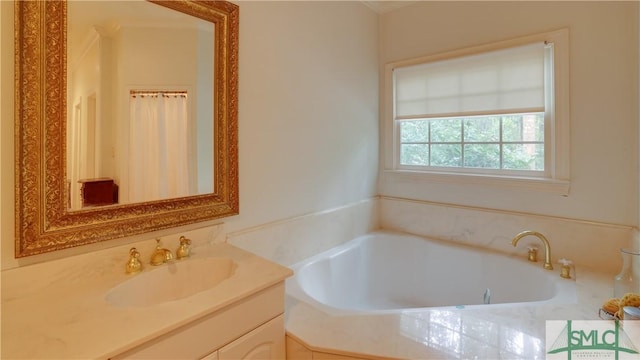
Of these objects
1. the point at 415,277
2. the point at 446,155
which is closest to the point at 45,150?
the point at 415,277

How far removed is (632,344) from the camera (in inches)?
42.5

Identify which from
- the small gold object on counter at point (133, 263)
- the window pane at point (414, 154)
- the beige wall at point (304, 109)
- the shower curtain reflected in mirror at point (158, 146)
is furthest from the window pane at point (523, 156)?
the small gold object on counter at point (133, 263)

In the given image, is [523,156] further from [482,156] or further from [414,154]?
[414,154]

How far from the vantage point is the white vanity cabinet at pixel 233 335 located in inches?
33.7

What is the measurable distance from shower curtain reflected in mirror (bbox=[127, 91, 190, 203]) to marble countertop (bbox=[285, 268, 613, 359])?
79 centimetres

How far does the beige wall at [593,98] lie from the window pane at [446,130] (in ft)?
1.62

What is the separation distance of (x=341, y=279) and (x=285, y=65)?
4.77 feet

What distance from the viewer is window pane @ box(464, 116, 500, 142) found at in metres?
2.18

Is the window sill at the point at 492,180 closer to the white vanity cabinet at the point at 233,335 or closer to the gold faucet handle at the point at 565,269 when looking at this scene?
the gold faucet handle at the point at 565,269

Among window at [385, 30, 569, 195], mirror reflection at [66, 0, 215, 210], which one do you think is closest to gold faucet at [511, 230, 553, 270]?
window at [385, 30, 569, 195]

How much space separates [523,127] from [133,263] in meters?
2.40

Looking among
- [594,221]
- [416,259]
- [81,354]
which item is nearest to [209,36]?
[81,354]

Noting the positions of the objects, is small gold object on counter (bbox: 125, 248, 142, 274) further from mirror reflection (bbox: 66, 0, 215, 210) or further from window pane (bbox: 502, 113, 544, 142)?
window pane (bbox: 502, 113, 544, 142)

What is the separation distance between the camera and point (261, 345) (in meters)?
1.12
